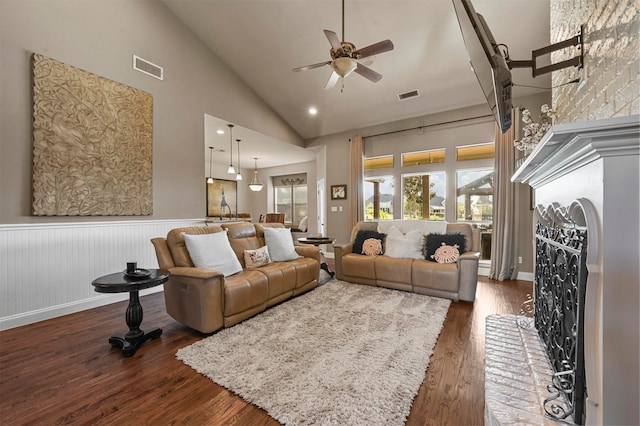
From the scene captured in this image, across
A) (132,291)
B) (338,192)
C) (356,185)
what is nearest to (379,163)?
(356,185)

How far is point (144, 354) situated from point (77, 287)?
5.74 ft

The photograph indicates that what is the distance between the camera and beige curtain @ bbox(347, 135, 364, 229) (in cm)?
586

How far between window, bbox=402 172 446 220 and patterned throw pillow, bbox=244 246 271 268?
3288mm

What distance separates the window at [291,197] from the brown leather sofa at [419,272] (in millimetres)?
5022

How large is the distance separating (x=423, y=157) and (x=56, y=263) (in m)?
5.74

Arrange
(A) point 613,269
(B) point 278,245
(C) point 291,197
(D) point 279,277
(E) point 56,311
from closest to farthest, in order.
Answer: (A) point 613,269
(E) point 56,311
(D) point 279,277
(B) point 278,245
(C) point 291,197

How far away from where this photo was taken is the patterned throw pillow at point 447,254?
3.43 m

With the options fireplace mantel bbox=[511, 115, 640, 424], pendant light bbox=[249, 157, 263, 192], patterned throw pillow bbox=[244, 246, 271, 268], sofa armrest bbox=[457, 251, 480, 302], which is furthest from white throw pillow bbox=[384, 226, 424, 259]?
pendant light bbox=[249, 157, 263, 192]

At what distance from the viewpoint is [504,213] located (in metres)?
4.40

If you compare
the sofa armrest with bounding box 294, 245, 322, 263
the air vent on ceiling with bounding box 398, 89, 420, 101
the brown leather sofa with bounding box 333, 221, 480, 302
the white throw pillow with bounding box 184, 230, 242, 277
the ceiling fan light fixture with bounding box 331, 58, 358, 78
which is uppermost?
the air vent on ceiling with bounding box 398, 89, 420, 101

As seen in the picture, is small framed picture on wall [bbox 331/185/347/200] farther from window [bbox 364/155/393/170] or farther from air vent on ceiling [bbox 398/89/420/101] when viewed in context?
air vent on ceiling [bbox 398/89/420/101]

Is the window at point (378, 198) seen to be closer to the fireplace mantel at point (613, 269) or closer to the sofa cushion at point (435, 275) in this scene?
the sofa cushion at point (435, 275)

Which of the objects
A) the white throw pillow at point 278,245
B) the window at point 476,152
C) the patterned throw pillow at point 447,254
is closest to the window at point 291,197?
the window at point 476,152

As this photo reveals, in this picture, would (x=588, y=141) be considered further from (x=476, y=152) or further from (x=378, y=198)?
(x=378, y=198)
